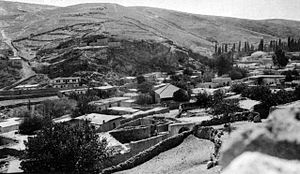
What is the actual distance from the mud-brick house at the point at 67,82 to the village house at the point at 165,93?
16.6 m

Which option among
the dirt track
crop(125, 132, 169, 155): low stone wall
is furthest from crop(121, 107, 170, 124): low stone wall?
the dirt track

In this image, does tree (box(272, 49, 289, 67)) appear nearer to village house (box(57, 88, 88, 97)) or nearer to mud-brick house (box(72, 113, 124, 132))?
village house (box(57, 88, 88, 97))

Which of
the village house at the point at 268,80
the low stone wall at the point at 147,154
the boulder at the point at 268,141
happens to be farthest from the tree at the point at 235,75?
the boulder at the point at 268,141

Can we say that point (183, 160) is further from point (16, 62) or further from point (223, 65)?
point (16, 62)

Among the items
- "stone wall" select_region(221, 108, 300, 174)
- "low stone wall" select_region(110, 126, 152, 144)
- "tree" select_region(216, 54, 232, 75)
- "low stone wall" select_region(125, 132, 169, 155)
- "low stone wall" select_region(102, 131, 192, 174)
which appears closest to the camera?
"stone wall" select_region(221, 108, 300, 174)

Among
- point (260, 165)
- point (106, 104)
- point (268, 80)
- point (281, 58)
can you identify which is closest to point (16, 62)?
point (106, 104)

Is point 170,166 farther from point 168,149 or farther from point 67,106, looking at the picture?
point 67,106

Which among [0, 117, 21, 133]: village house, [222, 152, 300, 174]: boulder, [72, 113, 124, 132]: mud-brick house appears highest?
[222, 152, 300, 174]: boulder

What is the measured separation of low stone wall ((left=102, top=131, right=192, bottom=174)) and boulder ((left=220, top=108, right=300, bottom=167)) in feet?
37.1

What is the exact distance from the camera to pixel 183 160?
11984 millimetres

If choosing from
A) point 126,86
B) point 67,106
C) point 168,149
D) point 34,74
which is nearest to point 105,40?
point 34,74

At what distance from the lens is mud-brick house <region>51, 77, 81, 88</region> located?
5419cm

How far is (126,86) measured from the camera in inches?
2115

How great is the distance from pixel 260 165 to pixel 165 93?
41265mm
